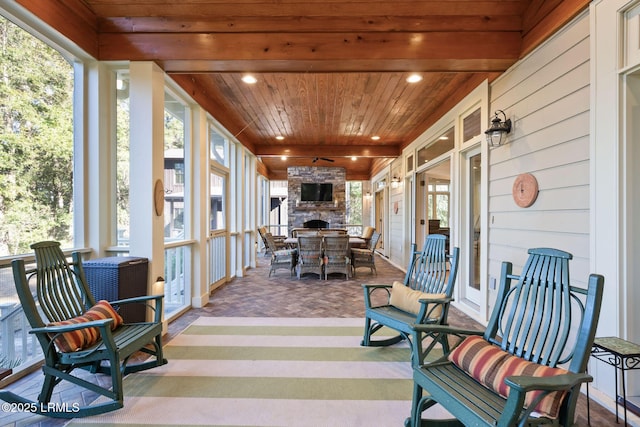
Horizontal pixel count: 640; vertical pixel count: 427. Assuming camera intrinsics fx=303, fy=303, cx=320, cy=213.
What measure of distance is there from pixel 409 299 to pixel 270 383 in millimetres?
1304

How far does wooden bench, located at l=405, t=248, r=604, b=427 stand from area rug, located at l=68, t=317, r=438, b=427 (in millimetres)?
444

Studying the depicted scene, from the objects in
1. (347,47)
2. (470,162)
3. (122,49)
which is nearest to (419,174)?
(470,162)

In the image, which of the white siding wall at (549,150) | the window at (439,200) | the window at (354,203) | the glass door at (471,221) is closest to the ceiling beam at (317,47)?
the white siding wall at (549,150)

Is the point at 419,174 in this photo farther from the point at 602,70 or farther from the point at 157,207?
the point at 157,207

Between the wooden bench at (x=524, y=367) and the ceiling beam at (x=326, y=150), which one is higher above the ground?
the ceiling beam at (x=326, y=150)

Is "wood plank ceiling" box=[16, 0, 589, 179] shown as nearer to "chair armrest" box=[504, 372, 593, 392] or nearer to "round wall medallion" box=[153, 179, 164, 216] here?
"round wall medallion" box=[153, 179, 164, 216]

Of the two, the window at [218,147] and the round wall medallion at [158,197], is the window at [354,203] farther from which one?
the round wall medallion at [158,197]

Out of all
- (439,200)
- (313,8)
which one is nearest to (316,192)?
(439,200)

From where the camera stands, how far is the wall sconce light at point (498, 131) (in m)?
2.90

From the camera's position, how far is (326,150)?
730cm

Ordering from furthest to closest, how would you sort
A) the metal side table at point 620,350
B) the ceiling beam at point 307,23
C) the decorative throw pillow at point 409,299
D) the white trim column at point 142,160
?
the white trim column at point 142,160 → the ceiling beam at point 307,23 → the decorative throw pillow at point 409,299 → the metal side table at point 620,350

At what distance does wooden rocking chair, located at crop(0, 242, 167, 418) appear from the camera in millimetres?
1782

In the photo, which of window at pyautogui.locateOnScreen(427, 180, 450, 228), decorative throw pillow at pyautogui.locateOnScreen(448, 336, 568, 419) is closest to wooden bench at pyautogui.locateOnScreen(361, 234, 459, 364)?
decorative throw pillow at pyautogui.locateOnScreen(448, 336, 568, 419)

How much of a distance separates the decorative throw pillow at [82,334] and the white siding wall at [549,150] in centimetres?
335
